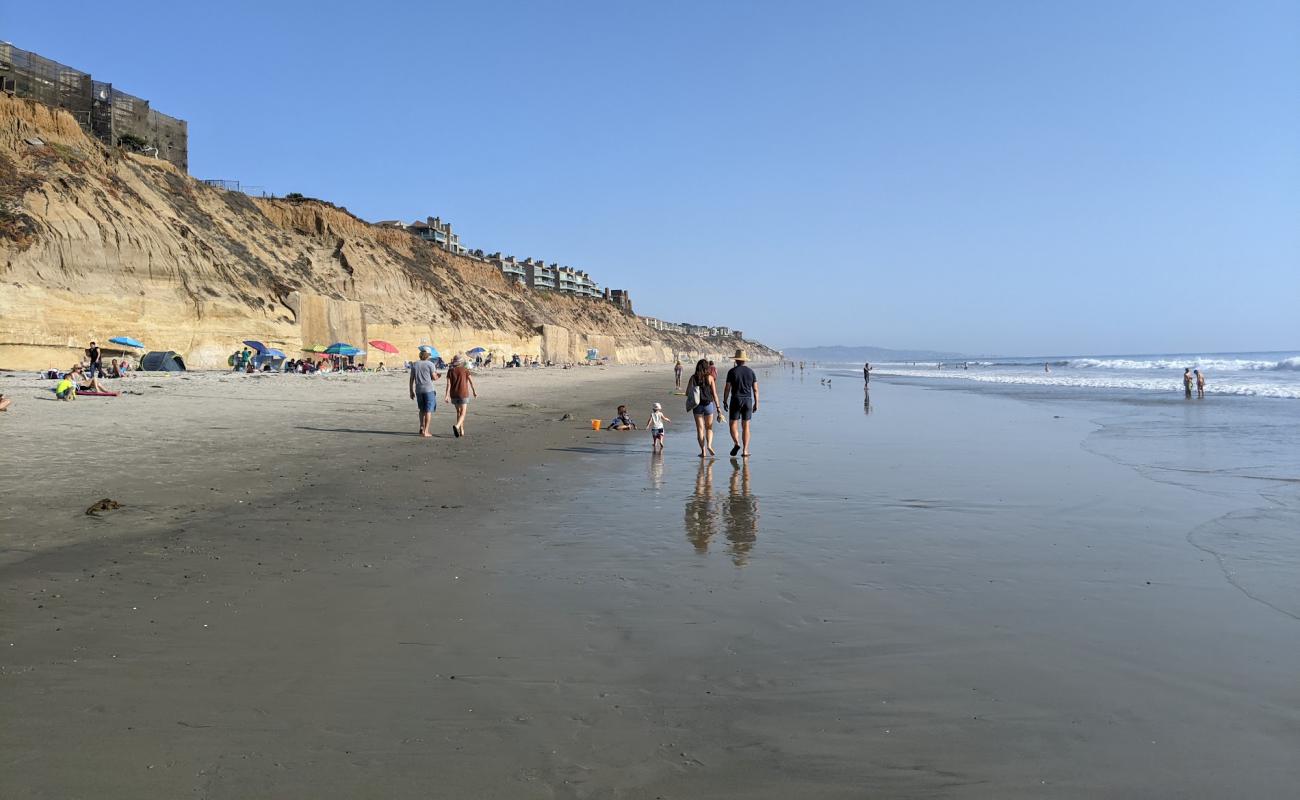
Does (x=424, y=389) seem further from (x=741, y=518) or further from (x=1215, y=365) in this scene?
(x=1215, y=365)

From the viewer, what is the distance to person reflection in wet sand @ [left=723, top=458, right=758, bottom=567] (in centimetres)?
554

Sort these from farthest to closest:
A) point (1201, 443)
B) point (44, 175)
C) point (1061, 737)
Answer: point (44, 175) < point (1201, 443) < point (1061, 737)

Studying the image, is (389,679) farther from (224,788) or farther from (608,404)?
(608,404)

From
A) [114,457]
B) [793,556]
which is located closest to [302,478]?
[114,457]

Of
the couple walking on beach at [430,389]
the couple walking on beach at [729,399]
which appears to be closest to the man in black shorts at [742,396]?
the couple walking on beach at [729,399]

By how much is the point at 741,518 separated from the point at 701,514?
397 millimetres

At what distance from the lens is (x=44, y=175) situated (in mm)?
31469

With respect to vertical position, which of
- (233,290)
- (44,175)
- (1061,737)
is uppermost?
(44,175)

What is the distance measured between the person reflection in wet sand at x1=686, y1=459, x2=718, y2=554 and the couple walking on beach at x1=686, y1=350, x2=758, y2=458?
168 centimetres

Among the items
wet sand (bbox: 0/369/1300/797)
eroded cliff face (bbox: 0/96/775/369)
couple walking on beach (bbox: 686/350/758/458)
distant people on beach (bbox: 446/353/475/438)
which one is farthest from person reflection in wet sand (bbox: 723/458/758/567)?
eroded cliff face (bbox: 0/96/775/369)

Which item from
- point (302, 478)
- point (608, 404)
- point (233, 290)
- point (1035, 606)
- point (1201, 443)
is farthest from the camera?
point (233, 290)

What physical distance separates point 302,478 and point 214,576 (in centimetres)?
394

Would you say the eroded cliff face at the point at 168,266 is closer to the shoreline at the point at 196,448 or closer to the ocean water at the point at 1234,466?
the shoreline at the point at 196,448

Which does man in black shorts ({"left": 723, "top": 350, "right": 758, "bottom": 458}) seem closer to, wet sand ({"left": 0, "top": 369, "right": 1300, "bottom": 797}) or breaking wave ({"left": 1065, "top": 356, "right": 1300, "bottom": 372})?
wet sand ({"left": 0, "top": 369, "right": 1300, "bottom": 797})
